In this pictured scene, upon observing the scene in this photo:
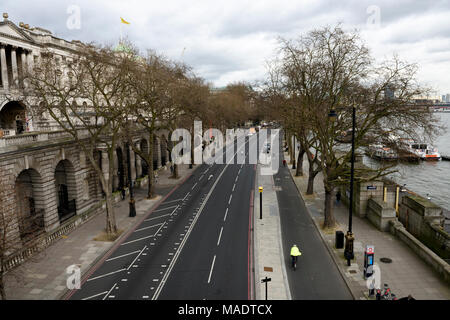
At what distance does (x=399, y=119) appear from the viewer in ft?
76.3

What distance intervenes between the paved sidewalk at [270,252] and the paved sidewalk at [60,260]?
10.5 metres

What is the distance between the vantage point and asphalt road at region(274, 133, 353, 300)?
17.2m

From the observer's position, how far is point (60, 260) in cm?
2162

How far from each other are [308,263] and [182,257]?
8.04 meters

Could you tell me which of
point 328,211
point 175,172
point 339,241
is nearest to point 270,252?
point 339,241

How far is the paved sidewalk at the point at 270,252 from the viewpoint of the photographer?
1745 centimetres

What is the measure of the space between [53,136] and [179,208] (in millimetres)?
12997

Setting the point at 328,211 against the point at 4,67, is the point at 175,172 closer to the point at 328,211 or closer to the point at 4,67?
the point at 4,67

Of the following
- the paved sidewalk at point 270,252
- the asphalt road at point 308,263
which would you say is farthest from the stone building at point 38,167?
the asphalt road at point 308,263

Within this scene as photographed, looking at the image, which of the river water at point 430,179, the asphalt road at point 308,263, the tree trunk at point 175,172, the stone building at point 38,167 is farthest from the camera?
the tree trunk at point 175,172

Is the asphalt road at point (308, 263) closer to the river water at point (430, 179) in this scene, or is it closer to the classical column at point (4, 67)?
the river water at point (430, 179)

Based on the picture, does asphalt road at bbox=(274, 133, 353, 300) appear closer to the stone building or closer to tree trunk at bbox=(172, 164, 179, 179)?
the stone building

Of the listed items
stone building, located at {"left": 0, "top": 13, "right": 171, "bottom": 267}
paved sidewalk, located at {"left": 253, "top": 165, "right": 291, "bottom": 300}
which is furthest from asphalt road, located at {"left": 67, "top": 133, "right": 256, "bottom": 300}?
stone building, located at {"left": 0, "top": 13, "right": 171, "bottom": 267}

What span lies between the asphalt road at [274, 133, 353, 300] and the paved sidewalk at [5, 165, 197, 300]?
1266 centimetres
